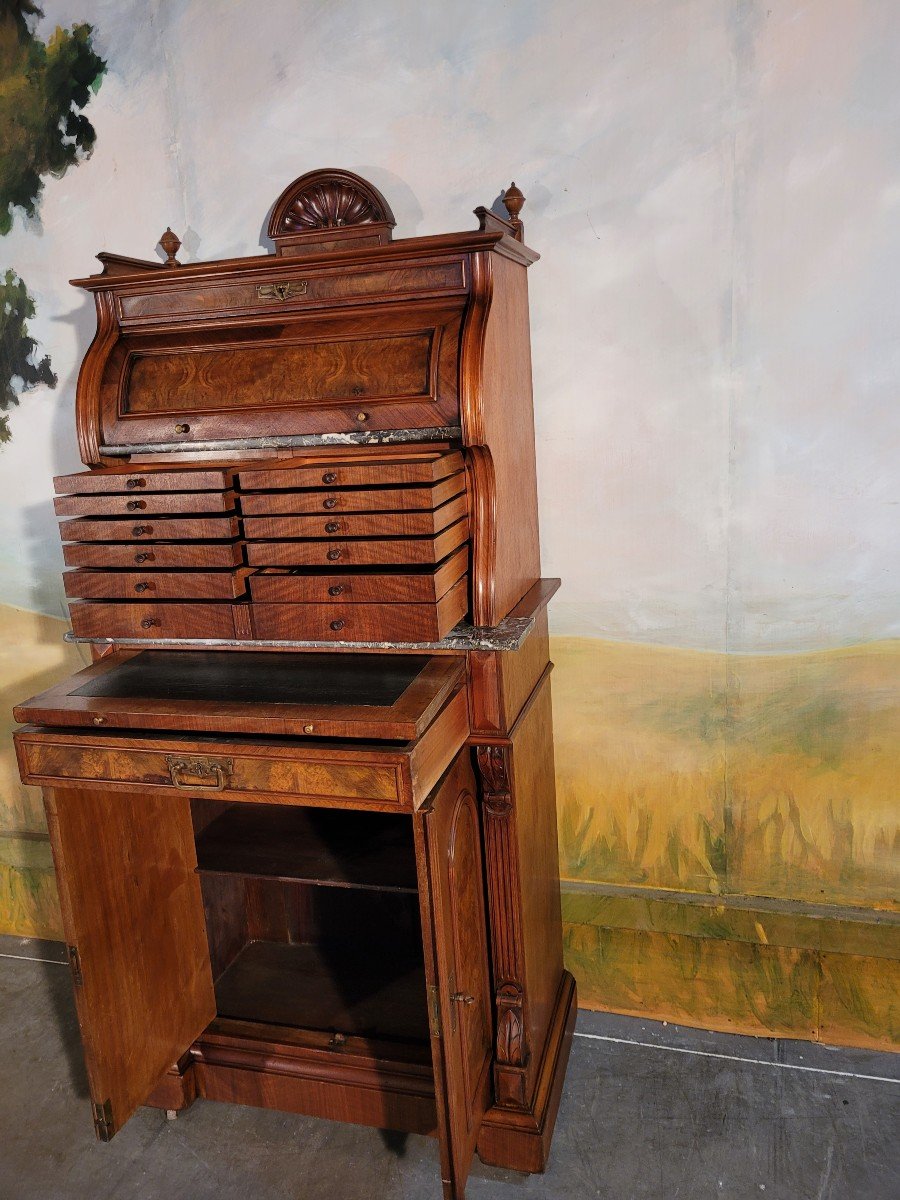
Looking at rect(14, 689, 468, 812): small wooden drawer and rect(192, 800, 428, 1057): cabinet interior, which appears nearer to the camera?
rect(14, 689, 468, 812): small wooden drawer

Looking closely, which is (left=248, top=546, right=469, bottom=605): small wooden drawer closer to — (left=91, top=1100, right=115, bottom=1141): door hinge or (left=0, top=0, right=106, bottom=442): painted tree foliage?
(left=91, top=1100, right=115, bottom=1141): door hinge

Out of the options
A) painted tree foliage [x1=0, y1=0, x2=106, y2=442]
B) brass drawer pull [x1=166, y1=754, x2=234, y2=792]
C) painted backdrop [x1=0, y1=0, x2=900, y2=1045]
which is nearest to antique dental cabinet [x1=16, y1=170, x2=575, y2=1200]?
brass drawer pull [x1=166, y1=754, x2=234, y2=792]

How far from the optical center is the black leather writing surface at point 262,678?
6.40ft

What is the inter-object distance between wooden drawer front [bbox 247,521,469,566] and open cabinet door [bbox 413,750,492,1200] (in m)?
0.46

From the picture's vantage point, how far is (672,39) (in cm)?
228

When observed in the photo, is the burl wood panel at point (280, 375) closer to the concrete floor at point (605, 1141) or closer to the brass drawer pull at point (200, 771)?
the brass drawer pull at point (200, 771)

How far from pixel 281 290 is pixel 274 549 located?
0.66 m

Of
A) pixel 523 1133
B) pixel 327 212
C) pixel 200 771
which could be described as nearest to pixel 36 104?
pixel 327 212

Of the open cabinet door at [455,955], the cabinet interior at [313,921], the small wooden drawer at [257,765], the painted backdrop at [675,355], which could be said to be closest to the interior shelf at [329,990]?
the cabinet interior at [313,921]

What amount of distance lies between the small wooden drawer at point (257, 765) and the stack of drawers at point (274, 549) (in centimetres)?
24

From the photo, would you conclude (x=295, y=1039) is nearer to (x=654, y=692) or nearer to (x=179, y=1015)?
(x=179, y=1015)

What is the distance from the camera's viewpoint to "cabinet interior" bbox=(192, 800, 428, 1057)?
7.86 ft

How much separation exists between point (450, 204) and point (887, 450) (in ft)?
4.14

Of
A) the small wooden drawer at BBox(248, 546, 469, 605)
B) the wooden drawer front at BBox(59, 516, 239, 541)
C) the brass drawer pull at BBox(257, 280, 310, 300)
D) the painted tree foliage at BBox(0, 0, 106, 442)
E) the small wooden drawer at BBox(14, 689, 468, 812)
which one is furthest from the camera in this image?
the painted tree foliage at BBox(0, 0, 106, 442)
